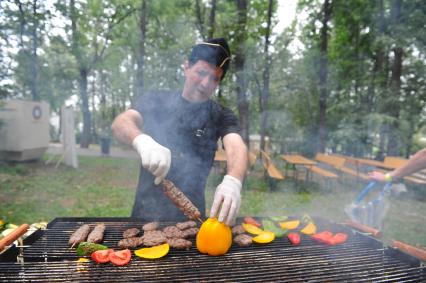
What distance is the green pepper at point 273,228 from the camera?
8.55 ft

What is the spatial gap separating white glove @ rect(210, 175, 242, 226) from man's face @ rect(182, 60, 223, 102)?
1.06 meters

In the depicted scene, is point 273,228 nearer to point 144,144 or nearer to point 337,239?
point 337,239

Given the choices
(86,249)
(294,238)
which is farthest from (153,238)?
(294,238)

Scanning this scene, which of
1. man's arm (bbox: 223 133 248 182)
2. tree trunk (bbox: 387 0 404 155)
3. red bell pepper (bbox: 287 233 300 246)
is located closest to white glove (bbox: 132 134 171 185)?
man's arm (bbox: 223 133 248 182)

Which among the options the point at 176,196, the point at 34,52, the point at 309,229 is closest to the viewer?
the point at 176,196

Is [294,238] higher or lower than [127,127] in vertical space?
lower

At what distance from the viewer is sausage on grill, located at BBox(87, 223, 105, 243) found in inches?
85.4

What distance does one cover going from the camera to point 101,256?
194 cm

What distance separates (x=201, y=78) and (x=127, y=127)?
2.97 feet

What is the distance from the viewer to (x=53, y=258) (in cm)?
202

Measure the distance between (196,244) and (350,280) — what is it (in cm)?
112

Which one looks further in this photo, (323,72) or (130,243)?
(323,72)

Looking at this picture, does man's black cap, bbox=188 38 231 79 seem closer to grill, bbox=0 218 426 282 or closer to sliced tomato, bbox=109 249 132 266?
grill, bbox=0 218 426 282

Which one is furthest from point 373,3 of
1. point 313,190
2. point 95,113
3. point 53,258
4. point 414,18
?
point 95,113
